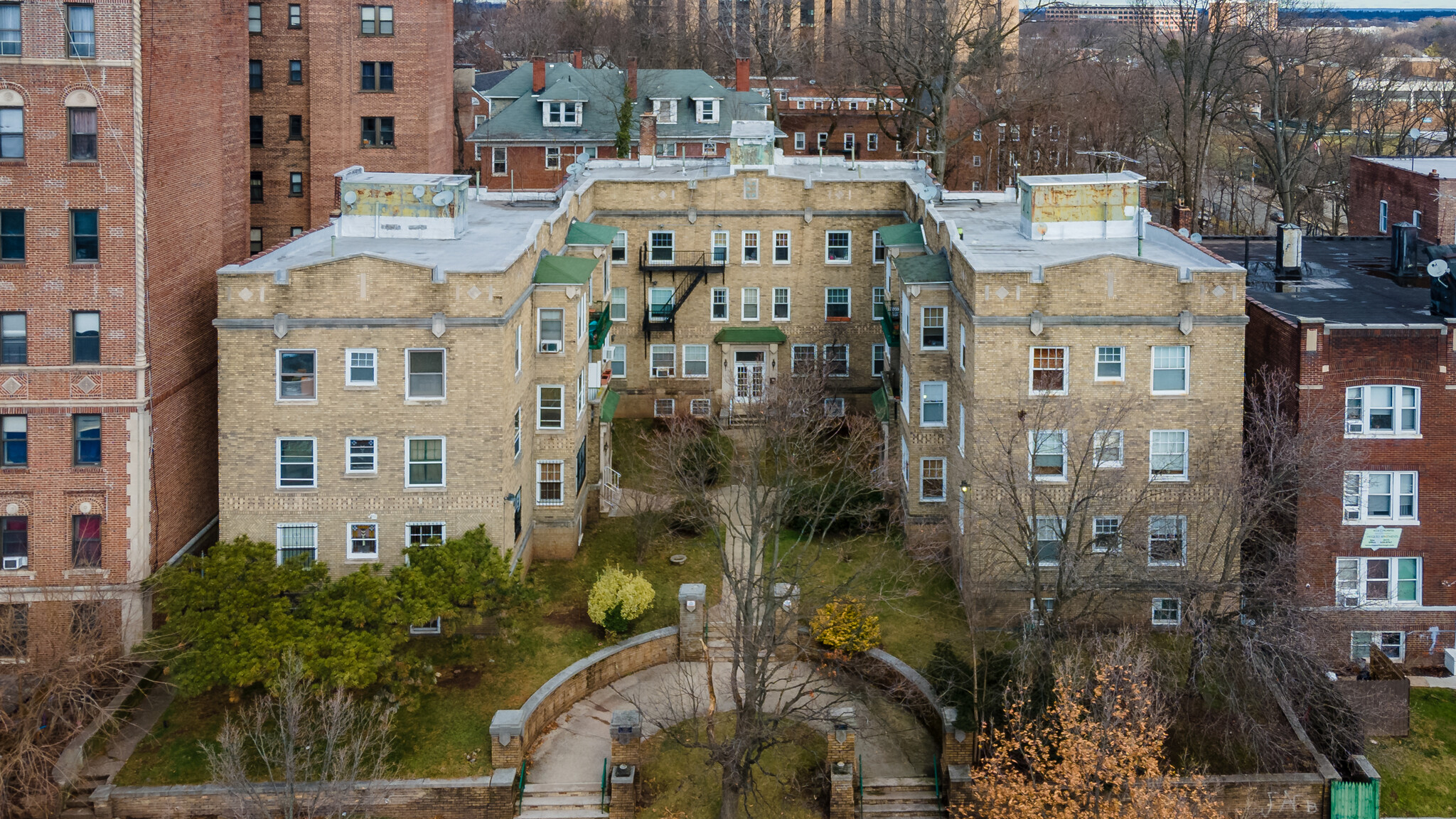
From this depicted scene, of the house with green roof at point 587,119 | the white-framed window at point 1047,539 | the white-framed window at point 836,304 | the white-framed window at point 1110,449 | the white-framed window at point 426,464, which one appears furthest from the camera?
the house with green roof at point 587,119

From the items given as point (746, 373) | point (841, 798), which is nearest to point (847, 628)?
point (841, 798)

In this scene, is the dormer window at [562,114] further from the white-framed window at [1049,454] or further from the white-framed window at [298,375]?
the white-framed window at [1049,454]

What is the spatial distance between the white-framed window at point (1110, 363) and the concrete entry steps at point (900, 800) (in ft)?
42.3

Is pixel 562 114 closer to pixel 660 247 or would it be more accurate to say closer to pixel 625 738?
pixel 660 247

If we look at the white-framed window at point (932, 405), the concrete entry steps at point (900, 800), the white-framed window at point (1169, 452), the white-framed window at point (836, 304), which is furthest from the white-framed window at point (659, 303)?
the concrete entry steps at point (900, 800)

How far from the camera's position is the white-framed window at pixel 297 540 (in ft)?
137

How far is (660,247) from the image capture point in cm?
6194

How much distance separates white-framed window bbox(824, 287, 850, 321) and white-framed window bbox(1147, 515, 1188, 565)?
22245 millimetres

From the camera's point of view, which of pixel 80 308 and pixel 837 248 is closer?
pixel 80 308

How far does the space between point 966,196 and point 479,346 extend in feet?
80.3

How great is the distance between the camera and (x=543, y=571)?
156 ft

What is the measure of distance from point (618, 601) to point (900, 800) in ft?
34.2

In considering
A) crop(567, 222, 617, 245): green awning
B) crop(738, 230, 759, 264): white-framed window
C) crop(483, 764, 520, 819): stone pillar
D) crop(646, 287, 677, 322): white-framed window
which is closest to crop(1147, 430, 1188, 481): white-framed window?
crop(483, 764, 520, 819): stone pillar

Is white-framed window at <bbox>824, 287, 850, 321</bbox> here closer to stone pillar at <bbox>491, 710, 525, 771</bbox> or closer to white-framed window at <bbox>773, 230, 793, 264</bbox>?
white-framed window at <bbox>773, 230, 793, 264</bbox>
